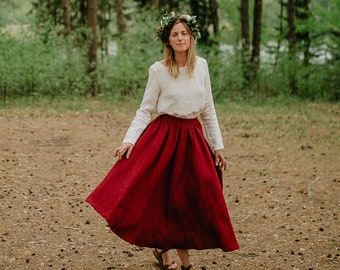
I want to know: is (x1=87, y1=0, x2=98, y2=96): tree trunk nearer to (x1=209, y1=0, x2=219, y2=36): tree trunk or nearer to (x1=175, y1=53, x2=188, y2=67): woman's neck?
(x1=209, y1=0, x2=219, y2=36): tree trunk

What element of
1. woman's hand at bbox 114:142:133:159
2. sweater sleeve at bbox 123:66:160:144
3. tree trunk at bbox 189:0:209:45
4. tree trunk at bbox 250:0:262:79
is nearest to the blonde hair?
sweater sleeve at bbox 123:66:160:144

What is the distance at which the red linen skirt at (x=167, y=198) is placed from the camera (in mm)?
4750

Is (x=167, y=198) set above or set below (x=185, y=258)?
above

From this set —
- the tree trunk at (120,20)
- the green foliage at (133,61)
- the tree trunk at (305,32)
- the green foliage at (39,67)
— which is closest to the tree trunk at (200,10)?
the tree trunk at (305,32)

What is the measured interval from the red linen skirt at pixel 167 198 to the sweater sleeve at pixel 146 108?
12 centimetres

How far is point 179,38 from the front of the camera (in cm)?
480

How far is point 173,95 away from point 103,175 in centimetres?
459

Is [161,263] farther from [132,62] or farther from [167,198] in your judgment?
[132,62]

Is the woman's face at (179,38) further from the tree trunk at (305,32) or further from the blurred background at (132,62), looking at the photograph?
the tree trunk at (305,32)

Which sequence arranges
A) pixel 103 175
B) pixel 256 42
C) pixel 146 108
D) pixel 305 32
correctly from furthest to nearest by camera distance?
1. pixel 305 32
2. pixel 256 42
3. pixel 103 175
4. pixel 146 108

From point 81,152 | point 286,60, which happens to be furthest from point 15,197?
point 286,60

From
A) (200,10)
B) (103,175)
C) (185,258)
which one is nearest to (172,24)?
(185,258)

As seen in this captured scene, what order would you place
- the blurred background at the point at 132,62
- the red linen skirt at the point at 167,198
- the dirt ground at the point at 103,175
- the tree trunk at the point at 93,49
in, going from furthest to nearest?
the tree trunk at the point at 93,49
the blurred background at the point at 132,62
the dirt ground at the point at 103,175
the red linen skirt at the point at 167,198

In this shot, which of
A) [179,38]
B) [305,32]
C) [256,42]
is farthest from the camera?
[305,32]
